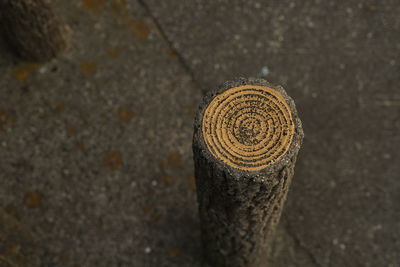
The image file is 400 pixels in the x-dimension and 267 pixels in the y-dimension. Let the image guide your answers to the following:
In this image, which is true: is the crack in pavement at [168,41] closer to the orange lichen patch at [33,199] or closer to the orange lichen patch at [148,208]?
the orange lichen patch at [148,208]

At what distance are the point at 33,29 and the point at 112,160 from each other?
3.13 ft

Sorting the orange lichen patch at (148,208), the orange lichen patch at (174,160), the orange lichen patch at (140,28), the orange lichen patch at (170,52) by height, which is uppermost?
the orange lichen patch at (140,28)

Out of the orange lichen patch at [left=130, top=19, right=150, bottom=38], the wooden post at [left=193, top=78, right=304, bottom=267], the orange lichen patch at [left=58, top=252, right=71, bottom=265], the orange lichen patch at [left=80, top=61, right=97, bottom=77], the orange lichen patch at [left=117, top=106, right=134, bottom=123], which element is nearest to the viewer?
the wooden post at [left=193, top=78, right=304, bottom=267]

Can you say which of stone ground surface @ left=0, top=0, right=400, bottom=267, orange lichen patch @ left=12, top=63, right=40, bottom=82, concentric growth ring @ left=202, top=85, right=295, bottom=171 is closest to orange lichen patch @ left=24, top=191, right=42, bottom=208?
stone ground surface @ left=0, top=0, right=400, bottom=267

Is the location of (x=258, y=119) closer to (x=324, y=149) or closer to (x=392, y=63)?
(x=324, y=149)

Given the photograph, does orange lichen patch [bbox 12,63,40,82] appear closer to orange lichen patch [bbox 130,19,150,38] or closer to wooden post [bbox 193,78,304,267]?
orange lichen patch [bbox 130,19,150,38]

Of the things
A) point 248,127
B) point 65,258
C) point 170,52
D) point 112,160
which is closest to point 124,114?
point 112,160

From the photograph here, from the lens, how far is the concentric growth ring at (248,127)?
162 centimetres

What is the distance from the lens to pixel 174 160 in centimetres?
294

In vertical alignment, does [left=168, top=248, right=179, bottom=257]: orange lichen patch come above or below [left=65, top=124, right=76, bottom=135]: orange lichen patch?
below

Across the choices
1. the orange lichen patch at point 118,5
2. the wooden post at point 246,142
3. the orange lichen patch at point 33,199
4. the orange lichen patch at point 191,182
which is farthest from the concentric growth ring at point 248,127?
the orange lichen patch at point 118,5

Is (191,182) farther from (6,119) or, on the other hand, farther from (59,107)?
(6,119)

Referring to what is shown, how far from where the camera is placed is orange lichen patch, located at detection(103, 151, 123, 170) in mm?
2922

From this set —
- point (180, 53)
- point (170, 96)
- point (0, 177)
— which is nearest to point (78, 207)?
point (0, 177)
